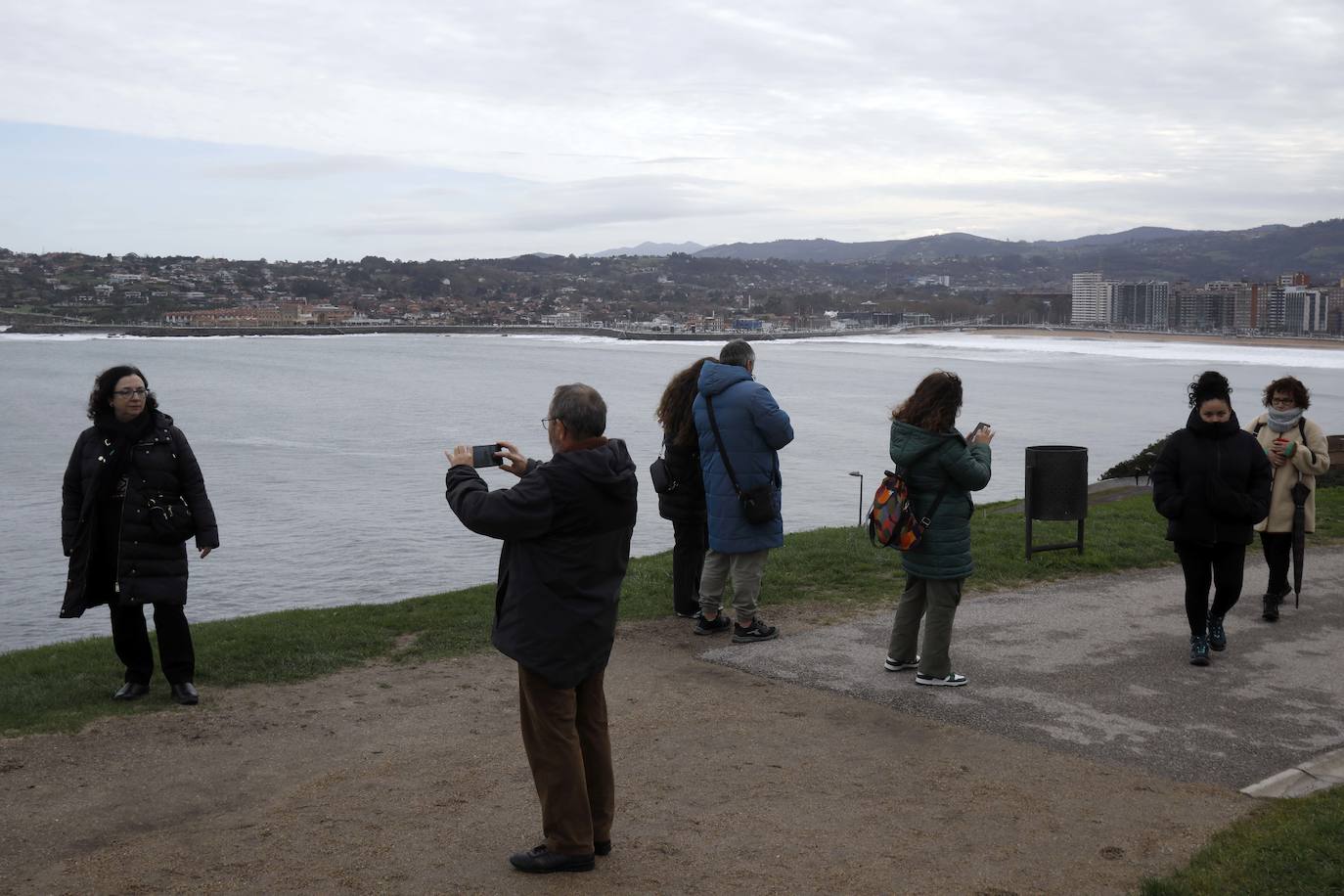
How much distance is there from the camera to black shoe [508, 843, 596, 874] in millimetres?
3945

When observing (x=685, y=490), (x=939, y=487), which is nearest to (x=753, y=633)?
(x=685, y=490)

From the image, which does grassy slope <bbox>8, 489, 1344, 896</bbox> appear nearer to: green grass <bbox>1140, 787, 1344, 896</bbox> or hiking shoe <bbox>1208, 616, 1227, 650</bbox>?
green grass <bbox>1140, 787, 1344, 896</bbox>

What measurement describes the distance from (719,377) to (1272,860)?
137 inches

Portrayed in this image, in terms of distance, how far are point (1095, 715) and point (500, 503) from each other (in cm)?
325

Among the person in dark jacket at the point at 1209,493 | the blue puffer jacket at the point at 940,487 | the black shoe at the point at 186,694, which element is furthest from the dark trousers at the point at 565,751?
the person in dark jacket at the point at 1209,493

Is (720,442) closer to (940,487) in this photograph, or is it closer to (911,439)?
(911,439)

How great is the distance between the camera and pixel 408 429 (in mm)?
36375

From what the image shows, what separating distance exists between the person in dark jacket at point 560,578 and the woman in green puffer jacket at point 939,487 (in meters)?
2.20

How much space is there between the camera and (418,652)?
6980 mm

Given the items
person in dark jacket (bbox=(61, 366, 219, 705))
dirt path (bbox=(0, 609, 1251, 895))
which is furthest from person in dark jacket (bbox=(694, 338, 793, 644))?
person in dark jacket (bbox=(61, 366, 219, 705))

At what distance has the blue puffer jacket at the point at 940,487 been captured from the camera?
18.9ft

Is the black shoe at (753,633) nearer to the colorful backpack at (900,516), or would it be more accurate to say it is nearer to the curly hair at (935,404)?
the colorful backpack at (900,516)

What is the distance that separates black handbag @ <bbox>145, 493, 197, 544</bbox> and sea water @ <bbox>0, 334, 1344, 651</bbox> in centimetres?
634

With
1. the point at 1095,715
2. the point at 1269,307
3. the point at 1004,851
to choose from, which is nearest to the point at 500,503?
the point at 1004,851
